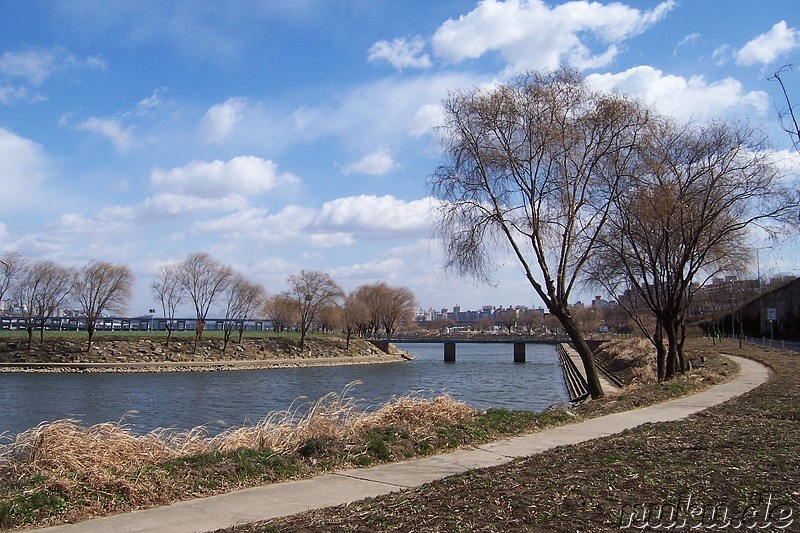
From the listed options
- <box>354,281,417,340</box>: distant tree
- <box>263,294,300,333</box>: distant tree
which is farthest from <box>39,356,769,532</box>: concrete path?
<box>354,281,417,340</box>: distant tree

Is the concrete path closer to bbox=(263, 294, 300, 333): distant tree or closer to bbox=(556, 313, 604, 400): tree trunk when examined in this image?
bbox=(556, 313, 604, 400): tree trunk

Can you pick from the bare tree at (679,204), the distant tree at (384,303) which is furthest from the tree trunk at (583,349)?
the distant tree at (384,303)

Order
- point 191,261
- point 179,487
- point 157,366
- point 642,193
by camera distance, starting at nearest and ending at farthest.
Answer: point 179,487
point 642,193
point 157,366
point 191,261

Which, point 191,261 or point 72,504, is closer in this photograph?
point 72,504

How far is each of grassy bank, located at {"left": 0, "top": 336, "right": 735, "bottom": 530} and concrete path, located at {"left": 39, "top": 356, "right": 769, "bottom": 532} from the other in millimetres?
299

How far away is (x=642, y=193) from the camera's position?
67.1 feet

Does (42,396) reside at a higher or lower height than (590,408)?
lower

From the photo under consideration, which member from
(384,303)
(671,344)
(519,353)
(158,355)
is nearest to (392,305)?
(384,303)

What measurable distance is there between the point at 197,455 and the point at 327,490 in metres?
2.13

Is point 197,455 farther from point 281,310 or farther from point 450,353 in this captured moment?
point 450,353

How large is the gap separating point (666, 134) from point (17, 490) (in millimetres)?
19640

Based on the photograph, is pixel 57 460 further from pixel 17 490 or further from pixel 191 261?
pixel 191 261

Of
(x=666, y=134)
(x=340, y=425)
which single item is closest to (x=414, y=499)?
(x=340, y=425)

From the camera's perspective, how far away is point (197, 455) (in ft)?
27.8
